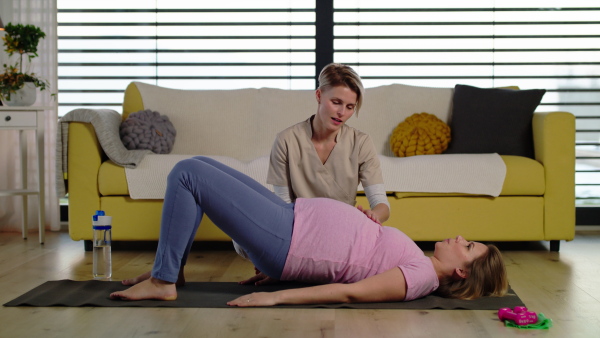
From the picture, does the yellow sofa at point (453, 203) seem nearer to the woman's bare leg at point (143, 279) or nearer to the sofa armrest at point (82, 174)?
the sofa armrest at point (82, 174)

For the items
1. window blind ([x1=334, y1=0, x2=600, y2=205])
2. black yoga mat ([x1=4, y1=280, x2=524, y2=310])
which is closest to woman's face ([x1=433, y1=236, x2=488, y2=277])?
black yoga mat ([x1=4, y1=280, x2=524, y2=310])

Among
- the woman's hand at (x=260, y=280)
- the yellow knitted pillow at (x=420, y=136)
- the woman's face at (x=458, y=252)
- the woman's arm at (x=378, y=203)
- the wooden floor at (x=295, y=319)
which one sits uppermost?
the yellow knitted pillow at (x=420, y=136)

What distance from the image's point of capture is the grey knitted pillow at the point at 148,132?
378cm

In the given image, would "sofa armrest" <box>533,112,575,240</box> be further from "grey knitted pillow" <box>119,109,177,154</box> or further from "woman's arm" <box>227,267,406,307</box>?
"grey knitted pillow" <box>119,109,177,154</box>

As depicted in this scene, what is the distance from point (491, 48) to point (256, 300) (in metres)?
3.15

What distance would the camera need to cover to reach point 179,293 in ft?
8.36

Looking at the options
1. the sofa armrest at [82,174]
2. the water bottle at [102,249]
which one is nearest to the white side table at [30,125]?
the sofa armrest at [82,174]

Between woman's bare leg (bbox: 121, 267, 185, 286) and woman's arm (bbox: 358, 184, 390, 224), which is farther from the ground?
woman's arm (bbox: 358, 184, 390, 224)

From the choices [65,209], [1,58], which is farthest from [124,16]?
[65,209]

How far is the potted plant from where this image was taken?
408 centimetres

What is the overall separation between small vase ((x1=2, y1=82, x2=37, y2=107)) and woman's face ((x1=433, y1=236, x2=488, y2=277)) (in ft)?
→ 9.14

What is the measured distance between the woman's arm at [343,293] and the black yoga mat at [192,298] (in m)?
0.07

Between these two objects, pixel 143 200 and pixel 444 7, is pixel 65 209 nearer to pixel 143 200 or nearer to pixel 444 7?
pixel 143 200

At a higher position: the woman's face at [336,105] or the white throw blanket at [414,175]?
the woman's face at [336,105]
